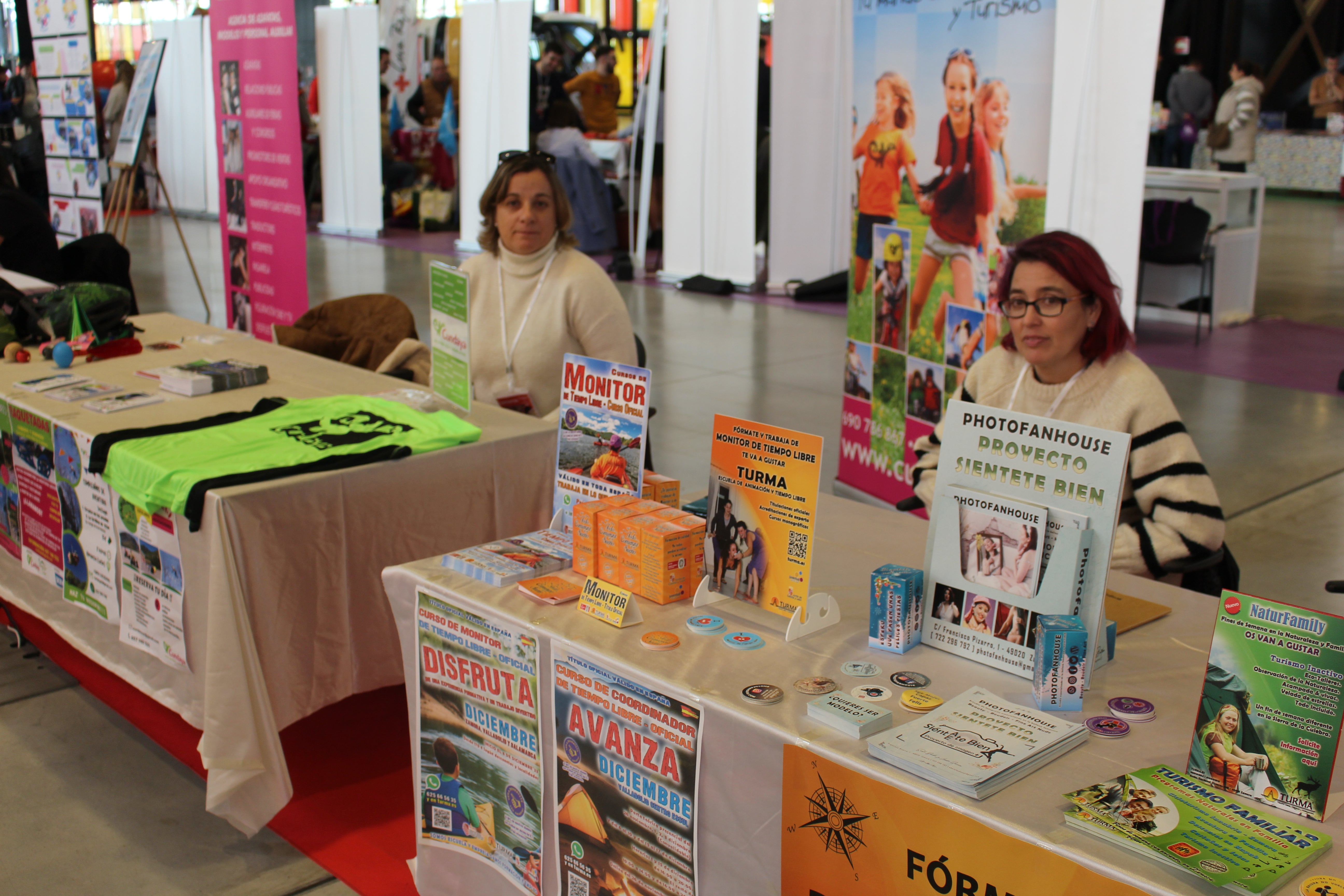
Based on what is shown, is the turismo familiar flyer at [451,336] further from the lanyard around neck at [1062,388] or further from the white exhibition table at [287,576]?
the lanyard around neck at [1062,388]

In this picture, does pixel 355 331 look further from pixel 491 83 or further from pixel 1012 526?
pixel 491 83

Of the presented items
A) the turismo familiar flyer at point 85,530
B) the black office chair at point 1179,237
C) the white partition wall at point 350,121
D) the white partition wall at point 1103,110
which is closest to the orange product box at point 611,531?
the turismo familiar flyer at point 85,530

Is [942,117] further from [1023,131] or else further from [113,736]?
[113,736]

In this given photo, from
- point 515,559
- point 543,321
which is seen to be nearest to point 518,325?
point 543,321

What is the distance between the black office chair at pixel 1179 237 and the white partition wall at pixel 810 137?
2.11 meters

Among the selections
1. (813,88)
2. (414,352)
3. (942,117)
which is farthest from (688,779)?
(813,88)

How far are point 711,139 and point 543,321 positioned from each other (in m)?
5.96

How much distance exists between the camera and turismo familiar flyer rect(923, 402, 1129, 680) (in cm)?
138

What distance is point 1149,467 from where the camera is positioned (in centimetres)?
213

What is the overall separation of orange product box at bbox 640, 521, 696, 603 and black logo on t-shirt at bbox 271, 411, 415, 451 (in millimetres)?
939

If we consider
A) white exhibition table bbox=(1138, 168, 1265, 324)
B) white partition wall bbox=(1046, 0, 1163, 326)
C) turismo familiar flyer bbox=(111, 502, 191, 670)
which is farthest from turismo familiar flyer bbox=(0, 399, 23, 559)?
white exhibition table bbox=(1138, 168, 1265, 324)

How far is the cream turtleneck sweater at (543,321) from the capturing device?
9.93 ft

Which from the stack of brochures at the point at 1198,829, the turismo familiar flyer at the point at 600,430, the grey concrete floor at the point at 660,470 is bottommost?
the grey concrete floor at the point at 660,470

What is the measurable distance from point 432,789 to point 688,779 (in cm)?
61
